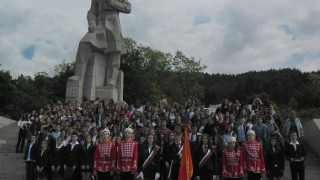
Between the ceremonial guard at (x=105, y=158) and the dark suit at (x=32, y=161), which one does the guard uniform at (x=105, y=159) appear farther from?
the dark suit at (x=32, y=161)

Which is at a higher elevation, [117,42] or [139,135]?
[117,42]

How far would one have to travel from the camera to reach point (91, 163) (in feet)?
27.1

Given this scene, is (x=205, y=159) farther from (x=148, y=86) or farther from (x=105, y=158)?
(x=148, y=86)

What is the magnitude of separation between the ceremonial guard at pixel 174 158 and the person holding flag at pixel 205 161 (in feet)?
1.56

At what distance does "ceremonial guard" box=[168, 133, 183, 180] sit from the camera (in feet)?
26.0

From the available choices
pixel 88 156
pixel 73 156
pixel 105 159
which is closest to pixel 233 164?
pixel 105 159

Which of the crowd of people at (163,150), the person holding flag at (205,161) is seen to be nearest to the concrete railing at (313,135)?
the crowd of people at (163,150)

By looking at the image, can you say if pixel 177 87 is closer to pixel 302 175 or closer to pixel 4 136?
pixel 4 136

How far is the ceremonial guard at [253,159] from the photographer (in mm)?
6664

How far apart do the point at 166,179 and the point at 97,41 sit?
11.6m

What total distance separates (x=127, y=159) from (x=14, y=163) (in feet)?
19.3

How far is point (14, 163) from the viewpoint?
10.8m

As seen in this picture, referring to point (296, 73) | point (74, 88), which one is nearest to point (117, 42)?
point (74, 88)

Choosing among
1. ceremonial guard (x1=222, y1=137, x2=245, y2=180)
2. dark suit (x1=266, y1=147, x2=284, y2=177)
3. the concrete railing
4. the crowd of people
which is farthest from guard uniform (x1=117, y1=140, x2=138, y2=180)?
the concrete railing
